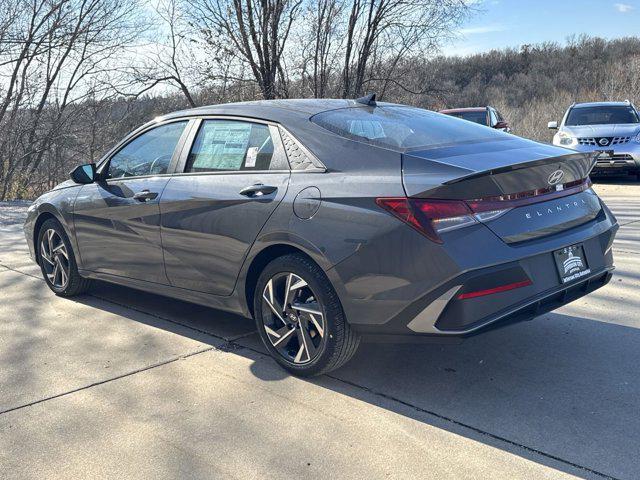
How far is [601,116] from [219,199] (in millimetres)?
12319

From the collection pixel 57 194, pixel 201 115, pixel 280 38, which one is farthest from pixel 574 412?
pixel 280 38

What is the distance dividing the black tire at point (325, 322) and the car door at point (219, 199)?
29cm

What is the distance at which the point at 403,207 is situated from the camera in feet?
9.92

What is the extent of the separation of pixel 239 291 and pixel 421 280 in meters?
1.30

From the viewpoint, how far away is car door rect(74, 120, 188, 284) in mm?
4379

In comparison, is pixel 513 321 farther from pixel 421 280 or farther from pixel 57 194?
pixel 57 194

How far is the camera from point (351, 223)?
3.19 meters

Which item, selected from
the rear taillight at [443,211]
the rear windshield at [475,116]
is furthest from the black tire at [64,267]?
the rear windshield at [475,116]

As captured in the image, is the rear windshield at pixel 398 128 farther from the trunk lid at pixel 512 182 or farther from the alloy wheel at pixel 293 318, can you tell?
the alloy wheel at pixel 293 318

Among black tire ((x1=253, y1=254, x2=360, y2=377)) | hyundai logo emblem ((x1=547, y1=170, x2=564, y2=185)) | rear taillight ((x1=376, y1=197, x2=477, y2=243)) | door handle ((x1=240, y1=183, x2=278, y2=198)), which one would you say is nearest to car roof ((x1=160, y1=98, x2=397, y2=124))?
door handle ((x1=240, y1=183, x2=278, y2=198))

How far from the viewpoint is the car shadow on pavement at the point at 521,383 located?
9.11ft

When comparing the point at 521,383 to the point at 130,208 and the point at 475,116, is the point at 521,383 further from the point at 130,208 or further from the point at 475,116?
the point at 475,116

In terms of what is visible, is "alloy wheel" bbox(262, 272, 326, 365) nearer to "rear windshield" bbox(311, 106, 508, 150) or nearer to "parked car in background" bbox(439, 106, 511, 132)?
"rear windshield" bbox(311, 106, 508, 150)

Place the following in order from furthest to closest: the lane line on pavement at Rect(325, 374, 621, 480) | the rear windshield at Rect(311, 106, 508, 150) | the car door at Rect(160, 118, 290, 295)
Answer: the car door at Rect(160, 118, 290, 295) < the rear windshield at Rect(311, 106, 508, 150) < the lane line on pavement at Rect(325, 374, 621, 480)
